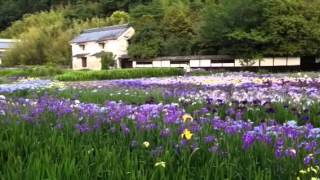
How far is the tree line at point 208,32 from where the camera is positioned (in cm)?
3400

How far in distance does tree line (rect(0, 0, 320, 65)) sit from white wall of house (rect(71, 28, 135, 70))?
1097 mm

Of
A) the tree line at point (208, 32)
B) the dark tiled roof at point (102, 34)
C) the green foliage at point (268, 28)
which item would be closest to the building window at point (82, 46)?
the dark tiled roof at point (102, 34)

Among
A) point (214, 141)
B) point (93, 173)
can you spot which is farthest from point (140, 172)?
point (214, 141)

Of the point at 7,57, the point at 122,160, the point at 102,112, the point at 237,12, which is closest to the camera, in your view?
the point at 122,160

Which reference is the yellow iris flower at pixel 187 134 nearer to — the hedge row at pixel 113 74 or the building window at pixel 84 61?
the hedge row at pixel 113 74

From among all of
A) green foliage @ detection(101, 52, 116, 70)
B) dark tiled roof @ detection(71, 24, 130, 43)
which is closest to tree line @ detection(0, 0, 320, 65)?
dark tiled roof @ detection(71, 24, 130, 43)

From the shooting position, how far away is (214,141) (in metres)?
4.30

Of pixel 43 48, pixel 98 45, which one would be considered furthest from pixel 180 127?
pixel 43 48

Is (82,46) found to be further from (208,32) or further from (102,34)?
(208,32)

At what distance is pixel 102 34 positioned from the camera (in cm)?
5388

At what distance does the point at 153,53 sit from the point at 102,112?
3765 cm

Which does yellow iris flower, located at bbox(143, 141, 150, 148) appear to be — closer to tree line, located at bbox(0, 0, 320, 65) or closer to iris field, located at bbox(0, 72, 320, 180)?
iris field, located at bbox(0, 72, 320, 180)

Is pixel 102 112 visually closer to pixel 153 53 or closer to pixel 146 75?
pixel 146 75

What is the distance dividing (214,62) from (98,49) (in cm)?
1912
